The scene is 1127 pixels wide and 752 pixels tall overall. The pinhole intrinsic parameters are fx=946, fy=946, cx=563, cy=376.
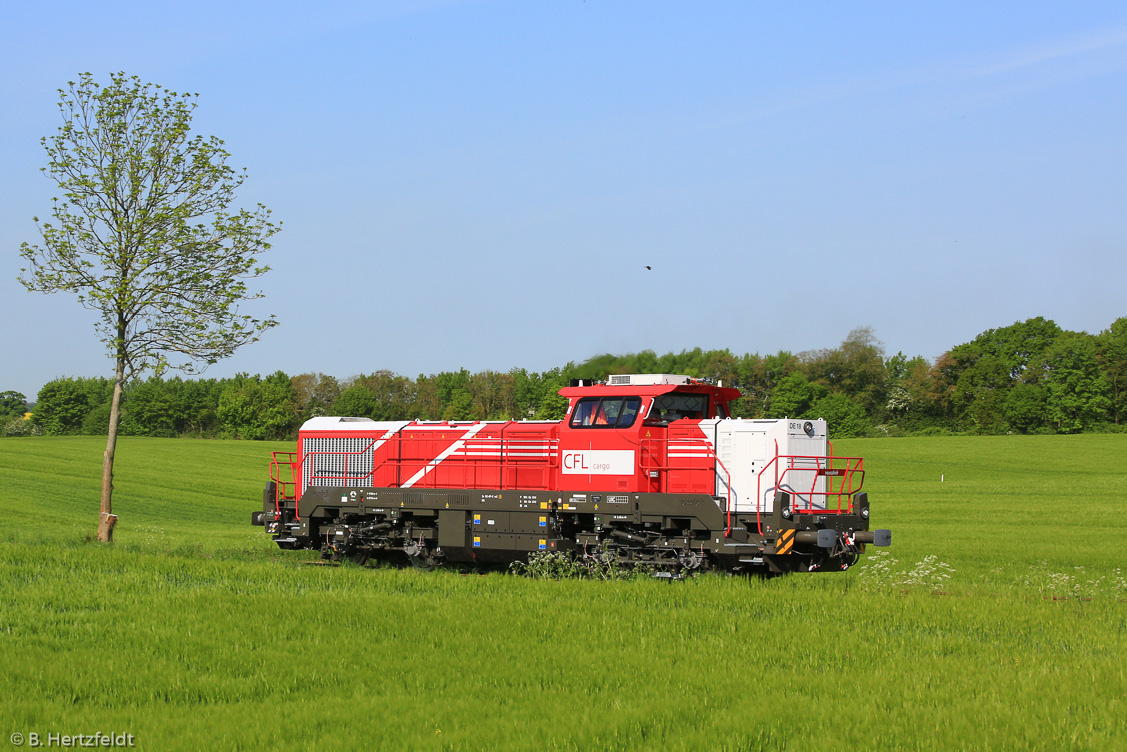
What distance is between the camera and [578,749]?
6664mm

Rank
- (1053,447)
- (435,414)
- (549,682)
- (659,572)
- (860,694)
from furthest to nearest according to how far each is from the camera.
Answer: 1. (435,414)
2. (1053,447)
3. (659,572)
4. (549,682)
5. (860,694)

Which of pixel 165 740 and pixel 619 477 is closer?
pixel 165 740

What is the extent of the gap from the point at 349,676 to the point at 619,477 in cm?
811

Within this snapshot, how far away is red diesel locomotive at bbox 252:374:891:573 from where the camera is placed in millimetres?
15281

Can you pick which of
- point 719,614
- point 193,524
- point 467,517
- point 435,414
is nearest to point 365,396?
point 435,414

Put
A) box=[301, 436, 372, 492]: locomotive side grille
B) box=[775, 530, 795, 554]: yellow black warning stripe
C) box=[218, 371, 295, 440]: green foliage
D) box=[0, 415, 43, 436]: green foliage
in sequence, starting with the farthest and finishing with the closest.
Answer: box=[0, 415, 43, 436]: green foliage, box=[218, 371, 295, 440]: green foliage, box=[301, 436, 372, 492]: locomotive side grille, box=[775, 530, 795, 554]: yellow black warning stripe

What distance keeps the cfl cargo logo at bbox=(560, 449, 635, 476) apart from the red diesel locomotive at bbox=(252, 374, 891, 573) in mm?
23

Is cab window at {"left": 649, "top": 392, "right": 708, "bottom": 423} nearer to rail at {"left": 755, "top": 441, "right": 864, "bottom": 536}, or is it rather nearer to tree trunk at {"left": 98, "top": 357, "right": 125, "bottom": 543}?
rail at {"left": 755, "top": 441, "right": 864, "bottom": 536}

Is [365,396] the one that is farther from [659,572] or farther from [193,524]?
[659,572]

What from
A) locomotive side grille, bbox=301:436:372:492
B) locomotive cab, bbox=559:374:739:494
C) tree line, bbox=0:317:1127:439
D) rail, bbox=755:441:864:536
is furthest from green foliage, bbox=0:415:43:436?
rail, bbox=755:441:864:536

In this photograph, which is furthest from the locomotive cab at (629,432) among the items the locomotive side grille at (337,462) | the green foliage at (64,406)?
the green foliage at (64,406)

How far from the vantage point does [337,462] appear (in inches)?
778

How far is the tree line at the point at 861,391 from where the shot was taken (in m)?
74.2

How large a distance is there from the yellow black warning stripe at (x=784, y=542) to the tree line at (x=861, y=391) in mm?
47876
